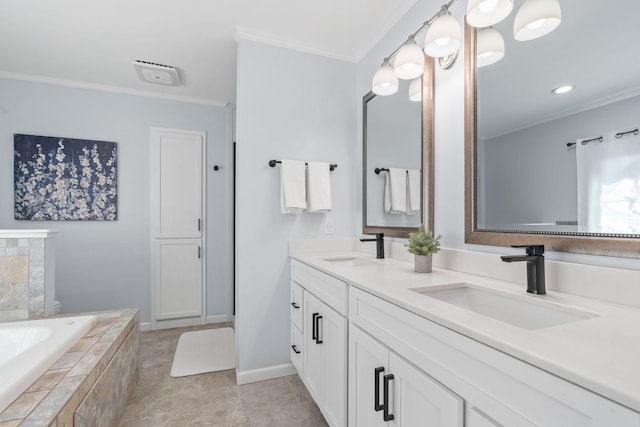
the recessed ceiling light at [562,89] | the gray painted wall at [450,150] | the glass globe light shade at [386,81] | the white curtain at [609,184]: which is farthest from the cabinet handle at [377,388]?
the glass globe light shade at [386,81]

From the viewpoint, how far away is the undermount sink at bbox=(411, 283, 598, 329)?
2.96 feet

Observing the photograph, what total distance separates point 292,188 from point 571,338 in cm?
169

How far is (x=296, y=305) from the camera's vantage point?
1991mm

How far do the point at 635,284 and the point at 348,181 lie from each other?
67.9 inches

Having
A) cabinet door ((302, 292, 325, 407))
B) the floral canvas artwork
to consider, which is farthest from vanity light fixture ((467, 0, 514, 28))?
the floral canvas artwork

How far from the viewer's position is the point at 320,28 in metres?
2.07

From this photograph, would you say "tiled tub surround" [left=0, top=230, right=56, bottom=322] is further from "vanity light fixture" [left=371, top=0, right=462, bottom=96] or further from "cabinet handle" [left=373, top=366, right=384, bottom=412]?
"vanity light fixture" [left=371, top=0, right=462, bottom=96]

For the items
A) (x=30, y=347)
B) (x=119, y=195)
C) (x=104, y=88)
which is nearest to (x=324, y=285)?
(x=30, y=347)

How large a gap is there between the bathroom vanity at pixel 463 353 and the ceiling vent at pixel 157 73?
2.24 metres

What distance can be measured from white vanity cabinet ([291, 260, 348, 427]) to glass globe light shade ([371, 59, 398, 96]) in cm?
114

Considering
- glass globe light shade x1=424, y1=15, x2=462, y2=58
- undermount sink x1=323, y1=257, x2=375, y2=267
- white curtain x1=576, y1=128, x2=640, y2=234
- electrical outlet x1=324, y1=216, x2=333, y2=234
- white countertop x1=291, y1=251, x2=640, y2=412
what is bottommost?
undermount sink x1=323, y1=257, x2=375, y2=267

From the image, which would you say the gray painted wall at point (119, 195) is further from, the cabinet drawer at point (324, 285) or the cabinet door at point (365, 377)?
the cabinet door at point (365, 377)

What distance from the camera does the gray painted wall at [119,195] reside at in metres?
2.79

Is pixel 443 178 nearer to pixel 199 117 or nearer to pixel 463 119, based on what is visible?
pixel 463 119
